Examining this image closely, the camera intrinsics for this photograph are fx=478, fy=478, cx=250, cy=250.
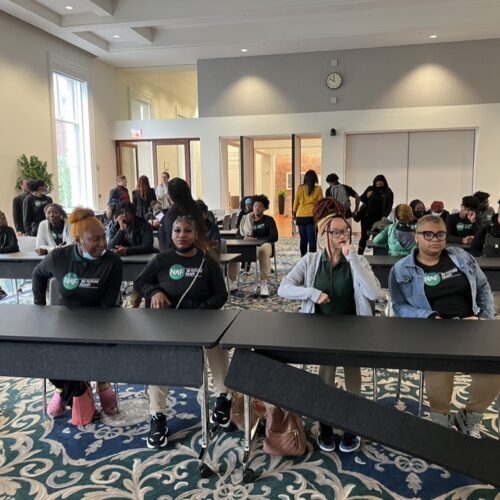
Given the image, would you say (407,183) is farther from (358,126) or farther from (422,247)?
(422,247)

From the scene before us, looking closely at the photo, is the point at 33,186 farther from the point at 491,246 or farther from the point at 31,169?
the point at 491,246

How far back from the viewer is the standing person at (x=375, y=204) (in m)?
7.86

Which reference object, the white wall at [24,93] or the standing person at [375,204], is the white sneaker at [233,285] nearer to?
the standing person at [375,204]

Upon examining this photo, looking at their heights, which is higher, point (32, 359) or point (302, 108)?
point (302, 108)

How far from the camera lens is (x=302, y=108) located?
11.6 m

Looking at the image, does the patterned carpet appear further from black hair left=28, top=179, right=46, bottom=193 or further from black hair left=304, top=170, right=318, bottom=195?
black hair left=304, top=170, right=318, bottom=195

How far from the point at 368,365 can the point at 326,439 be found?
27.6 inches

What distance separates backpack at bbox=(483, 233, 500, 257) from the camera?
14.7ft

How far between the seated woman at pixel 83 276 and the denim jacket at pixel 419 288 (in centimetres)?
164

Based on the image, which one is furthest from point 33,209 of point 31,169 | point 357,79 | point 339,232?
point 357,79

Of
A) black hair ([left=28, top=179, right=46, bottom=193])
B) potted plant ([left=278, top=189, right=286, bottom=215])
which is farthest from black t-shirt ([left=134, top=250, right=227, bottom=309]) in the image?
potted plant ([left=278, top=189, right=286, bottom=215])

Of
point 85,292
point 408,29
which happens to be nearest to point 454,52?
point 408,29

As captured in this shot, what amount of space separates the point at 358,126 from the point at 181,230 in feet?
31.1

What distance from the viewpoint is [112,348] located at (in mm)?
2291
